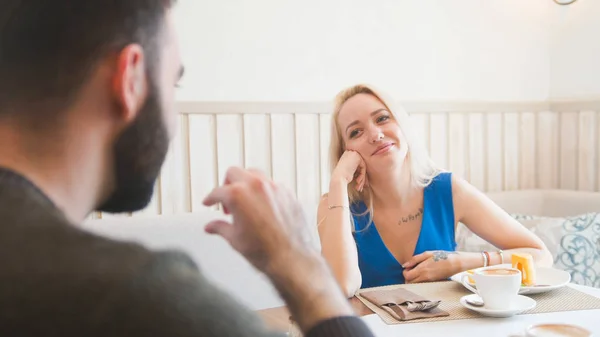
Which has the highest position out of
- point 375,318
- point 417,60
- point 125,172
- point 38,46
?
point 417,60

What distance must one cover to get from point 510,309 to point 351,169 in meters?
0.83

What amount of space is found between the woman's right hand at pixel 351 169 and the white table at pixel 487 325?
76cm

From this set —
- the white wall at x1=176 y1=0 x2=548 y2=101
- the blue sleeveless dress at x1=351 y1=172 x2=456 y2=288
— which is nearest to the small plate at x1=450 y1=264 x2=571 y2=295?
the blue sleeveless dress at x1=351 y1=172 x2=456 y2=288

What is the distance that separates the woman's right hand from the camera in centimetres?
185

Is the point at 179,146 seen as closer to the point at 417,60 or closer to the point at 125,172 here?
the point at 417,60

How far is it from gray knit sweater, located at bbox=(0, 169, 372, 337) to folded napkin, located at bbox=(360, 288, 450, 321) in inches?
29.4

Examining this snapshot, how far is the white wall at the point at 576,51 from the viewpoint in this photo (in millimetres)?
2701

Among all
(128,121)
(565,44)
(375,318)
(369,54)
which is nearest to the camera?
(128,121)

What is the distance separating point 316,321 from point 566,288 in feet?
3.07

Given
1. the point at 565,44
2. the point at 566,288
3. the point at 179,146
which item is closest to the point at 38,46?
the point at 566,288

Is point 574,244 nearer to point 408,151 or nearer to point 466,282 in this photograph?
point 408,151

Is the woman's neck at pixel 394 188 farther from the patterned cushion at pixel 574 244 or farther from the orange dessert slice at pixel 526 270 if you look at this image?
the orange dessert slice at pixel 526 270

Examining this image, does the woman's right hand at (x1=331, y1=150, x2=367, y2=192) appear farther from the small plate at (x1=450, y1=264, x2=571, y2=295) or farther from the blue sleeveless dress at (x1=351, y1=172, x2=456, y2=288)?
the small plate at (x1=450, y1=264, x2=571, y2=295)

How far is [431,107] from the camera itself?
2.67 meters
